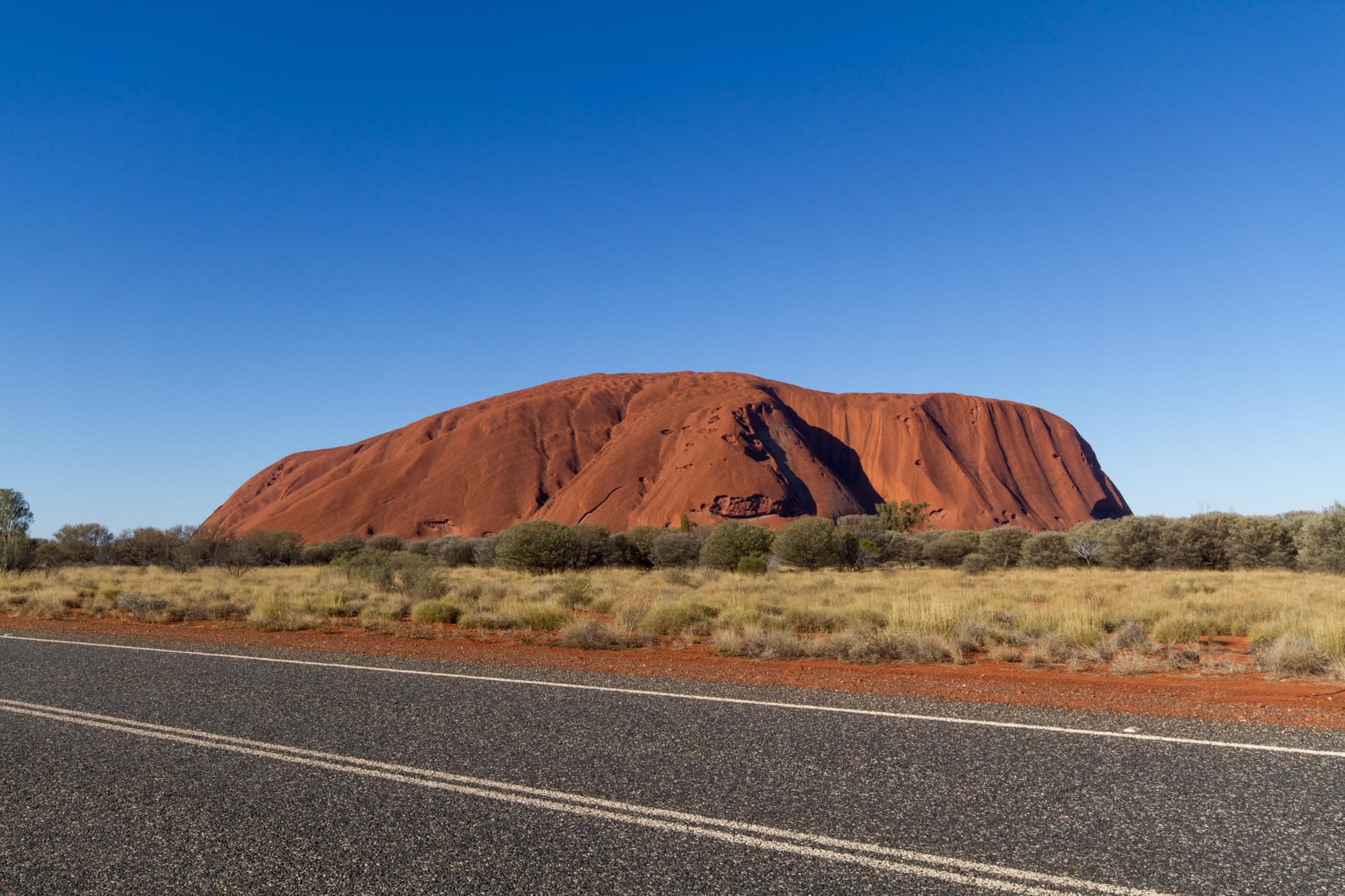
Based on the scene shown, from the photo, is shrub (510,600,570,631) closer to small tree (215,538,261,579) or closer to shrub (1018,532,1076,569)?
small tree (215,538,261,579)

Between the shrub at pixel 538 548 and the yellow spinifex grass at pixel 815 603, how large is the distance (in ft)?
6.18

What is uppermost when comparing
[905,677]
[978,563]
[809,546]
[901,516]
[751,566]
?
[901,516]

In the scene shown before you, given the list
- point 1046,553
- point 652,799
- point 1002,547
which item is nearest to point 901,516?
point 1002,547

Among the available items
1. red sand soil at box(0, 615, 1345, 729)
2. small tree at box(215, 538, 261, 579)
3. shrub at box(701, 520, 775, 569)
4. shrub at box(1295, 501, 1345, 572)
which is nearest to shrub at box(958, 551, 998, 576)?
shrub at box(701, 520, 775, 569)

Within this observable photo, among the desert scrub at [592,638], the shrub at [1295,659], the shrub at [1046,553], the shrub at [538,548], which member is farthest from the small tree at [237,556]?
the shrub at [1295,659]

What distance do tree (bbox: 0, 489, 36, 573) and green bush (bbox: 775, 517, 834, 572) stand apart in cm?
2949

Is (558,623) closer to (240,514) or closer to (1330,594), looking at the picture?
(1330,594)

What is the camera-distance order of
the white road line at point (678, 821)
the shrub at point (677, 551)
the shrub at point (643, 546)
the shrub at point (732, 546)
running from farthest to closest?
1. the shrub at point (643, 546)
2. the shrub at point (677, 551)
3. the shrub at point (732, 546)
4. the white road line at point (678, 821)

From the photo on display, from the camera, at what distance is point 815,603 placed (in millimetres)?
18812

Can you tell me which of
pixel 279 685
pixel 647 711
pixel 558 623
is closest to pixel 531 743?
pixel 647 711

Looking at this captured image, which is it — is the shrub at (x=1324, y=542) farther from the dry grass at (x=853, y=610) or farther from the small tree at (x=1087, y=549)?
the small tree at (x=1087, y=549)

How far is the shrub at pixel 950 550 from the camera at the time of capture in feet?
131

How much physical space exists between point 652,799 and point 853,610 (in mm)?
11516

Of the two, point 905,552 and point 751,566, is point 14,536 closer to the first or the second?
point 751,566
